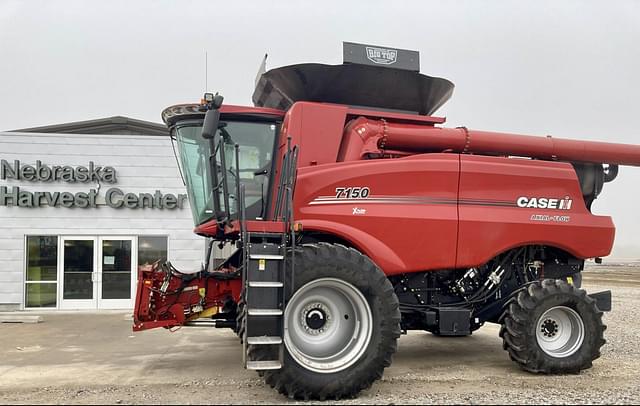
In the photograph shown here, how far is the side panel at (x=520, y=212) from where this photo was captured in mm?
6621

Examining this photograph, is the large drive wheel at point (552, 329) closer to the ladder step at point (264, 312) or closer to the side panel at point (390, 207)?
Answer: the side panel at point (390, 207)

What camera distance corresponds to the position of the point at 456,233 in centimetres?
651

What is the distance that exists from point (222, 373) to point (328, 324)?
1.66 m

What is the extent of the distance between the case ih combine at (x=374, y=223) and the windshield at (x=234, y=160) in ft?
0.05

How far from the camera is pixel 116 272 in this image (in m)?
13.4

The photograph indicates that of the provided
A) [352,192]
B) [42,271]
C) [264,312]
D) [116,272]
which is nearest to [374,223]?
[352,192]

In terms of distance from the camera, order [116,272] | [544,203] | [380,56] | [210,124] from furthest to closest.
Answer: [116,272]
[544,203]
[380,56]
[210,124]

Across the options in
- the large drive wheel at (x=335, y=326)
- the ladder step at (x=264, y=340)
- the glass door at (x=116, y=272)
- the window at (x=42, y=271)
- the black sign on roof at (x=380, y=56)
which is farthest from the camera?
the glass door at (x=116, y=272)

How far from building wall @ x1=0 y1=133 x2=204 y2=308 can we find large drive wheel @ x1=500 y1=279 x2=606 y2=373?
29.0 ft

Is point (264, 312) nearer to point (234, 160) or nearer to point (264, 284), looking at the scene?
point (264, 284)

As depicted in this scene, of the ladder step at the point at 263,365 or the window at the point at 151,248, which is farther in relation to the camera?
the window at the point at 151,248

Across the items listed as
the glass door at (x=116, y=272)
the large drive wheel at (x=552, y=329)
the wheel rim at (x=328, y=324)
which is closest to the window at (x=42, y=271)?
the glass door at (x=116, y=272)

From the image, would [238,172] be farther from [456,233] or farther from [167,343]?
[167,343]

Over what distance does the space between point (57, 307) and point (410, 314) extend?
9.76m
